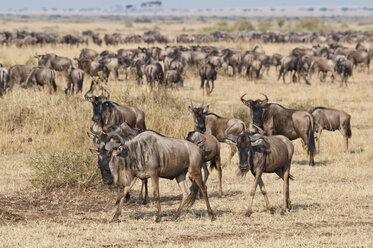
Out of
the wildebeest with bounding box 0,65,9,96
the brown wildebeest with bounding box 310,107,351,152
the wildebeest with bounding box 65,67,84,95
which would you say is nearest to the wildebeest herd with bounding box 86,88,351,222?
the brown wildebeest with bounding box 310,107,351,152

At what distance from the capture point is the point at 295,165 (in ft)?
44.0

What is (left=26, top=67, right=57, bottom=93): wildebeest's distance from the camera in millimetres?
20984

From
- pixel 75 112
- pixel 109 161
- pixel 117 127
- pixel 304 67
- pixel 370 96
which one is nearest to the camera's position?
pixel 109 161

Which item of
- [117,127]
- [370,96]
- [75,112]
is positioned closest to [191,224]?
[117,127]

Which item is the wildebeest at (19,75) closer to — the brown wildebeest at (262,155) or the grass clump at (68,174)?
the grass clump at (68,174)

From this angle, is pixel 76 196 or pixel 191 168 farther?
pixel 76 196

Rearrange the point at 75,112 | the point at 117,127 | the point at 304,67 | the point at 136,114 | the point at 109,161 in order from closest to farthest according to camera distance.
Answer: the point at 109,161, the point at 117,127, the point at 136,114, the point at 75,112, the point at 304,67

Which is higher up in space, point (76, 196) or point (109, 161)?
point (109, 161)

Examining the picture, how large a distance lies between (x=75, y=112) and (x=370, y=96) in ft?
44.3

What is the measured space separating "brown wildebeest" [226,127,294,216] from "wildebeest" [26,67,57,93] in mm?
13013

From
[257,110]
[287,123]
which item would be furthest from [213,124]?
[287,123]

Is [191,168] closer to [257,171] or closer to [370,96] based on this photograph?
[257,171]

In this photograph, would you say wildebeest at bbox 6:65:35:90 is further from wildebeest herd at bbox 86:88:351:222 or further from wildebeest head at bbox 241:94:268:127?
wildebeest herd at bbox 86:88:351:222

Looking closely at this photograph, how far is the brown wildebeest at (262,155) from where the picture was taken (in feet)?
28.0
